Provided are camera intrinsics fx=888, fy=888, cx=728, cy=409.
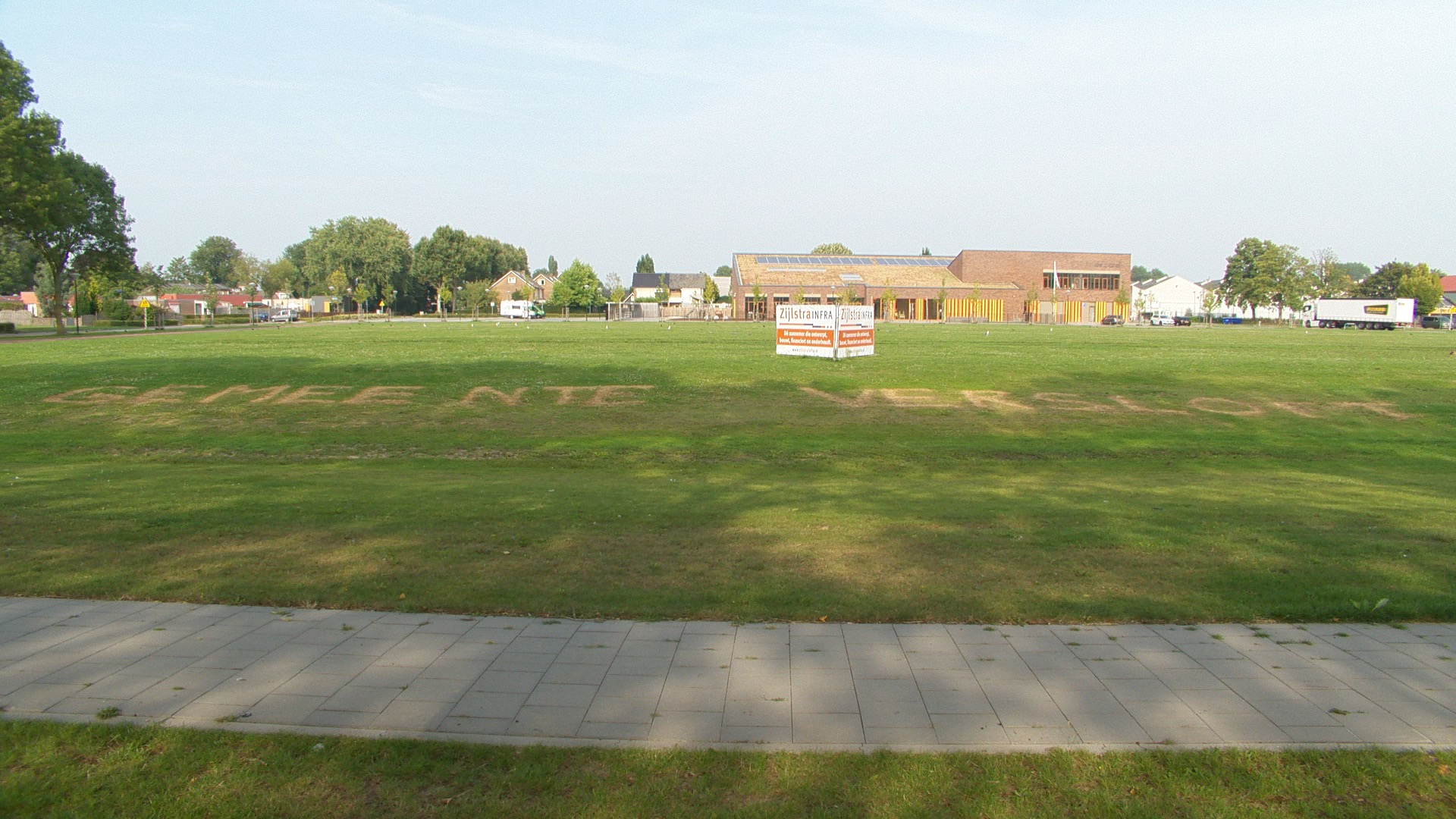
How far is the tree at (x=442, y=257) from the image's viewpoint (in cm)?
12369

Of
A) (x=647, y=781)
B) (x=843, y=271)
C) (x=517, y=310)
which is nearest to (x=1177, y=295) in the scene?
(x=843, y=271)

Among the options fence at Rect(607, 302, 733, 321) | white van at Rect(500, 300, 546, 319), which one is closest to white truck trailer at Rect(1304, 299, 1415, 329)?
fence at Rect(607, 302, 733, 321)

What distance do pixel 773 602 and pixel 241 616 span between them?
12.8ft

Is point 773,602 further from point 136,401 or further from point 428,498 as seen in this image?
point 136,401

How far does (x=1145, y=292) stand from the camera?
14088 centimetres

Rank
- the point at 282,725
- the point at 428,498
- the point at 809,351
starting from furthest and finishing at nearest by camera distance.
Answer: the point at 809,351 → the point at 428,498 → the point at 282,725

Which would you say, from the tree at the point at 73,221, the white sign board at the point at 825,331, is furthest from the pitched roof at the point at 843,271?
the white sign board at the point at 825,331

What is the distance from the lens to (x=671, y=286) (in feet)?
489

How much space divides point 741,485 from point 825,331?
2123 centimetres

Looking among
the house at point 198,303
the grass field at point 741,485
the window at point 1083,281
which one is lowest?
the grass field at point 741,485

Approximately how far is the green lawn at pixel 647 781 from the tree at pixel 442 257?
125398mm

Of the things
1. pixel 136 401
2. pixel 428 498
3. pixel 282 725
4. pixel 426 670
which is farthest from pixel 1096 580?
pixel 136 401

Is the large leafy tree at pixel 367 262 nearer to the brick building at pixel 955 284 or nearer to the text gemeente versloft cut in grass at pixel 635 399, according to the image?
the brick building at pixel 955 284

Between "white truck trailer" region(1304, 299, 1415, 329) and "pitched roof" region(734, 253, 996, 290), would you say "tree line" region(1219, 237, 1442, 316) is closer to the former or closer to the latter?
"white truck trailer" region(1304, 299, 1415, 329)
